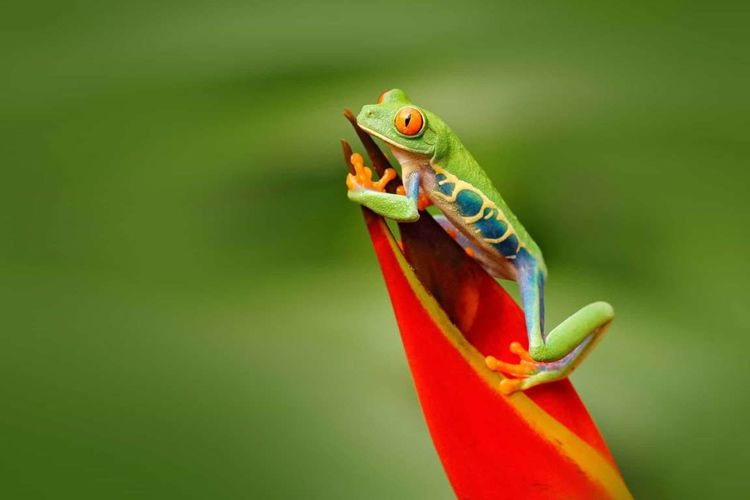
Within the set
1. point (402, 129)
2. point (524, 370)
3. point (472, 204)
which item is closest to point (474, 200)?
point (472, 204)

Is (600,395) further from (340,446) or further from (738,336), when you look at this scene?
(340,446)

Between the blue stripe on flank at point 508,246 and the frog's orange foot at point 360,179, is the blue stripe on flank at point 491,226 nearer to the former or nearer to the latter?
the blue stripe on flank at point 508,246

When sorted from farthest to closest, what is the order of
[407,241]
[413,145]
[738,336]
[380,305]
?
[380,305], [738,336], [413,145], [407,241]

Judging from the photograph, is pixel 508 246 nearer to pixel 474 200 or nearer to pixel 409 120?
pixel 474 200

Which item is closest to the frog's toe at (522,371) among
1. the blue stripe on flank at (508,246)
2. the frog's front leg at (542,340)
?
the frog's front leg at (542,340)

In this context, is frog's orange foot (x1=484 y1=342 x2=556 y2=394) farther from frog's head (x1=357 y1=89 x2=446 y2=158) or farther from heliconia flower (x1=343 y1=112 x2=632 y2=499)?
frog's head (x1=357 y1=89 x2=446 y2=158)

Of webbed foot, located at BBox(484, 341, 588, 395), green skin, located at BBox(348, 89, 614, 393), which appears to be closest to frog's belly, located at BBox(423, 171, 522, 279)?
green skin, located at BBox(348, 89, 614, 393)

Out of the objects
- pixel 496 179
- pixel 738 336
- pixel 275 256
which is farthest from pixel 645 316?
pixel 275 256
